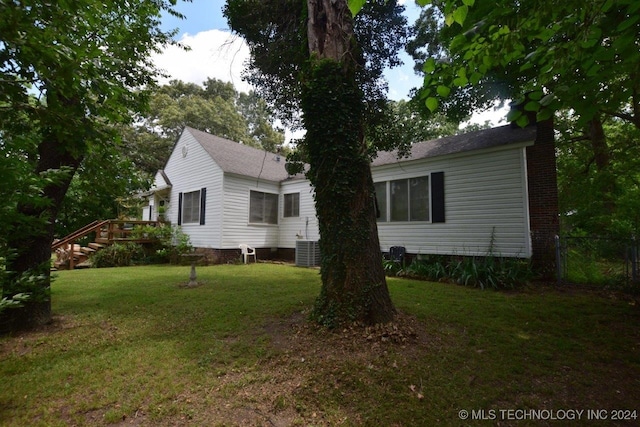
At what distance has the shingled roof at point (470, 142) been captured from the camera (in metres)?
7.93

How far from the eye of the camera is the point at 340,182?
3949 millimetres

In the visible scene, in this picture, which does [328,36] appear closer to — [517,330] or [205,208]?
[517,330]

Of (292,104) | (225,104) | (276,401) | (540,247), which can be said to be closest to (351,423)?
(276,401)

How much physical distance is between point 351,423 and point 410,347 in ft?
4.52

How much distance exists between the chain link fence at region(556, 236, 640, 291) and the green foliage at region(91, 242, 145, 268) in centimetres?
1422

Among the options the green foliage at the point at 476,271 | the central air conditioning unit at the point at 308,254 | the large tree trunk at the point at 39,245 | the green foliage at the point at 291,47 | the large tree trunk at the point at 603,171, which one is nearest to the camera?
the large tree trunk at the point at 39,245

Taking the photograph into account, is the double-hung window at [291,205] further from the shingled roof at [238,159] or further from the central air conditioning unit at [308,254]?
the central air conditioning unit at [308,254]

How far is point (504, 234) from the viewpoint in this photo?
8.02 m

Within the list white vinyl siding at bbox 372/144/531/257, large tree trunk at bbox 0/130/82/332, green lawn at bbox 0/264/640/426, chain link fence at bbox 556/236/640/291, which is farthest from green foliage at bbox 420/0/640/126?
white vinyl siding at bbox 372/144/531/257

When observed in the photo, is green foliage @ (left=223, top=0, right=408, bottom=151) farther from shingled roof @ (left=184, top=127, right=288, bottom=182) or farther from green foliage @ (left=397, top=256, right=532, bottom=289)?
shingled roof @ (left=184, top=127, right=288, bottom=182)

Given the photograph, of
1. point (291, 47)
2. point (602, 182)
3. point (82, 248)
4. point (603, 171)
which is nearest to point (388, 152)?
point (291, 47)

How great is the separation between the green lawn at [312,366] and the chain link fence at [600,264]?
4.80ft

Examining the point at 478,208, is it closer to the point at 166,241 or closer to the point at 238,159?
the point at 238,159

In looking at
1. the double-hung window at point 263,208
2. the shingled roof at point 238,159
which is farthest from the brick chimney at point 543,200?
the double-hung window at point 263,208
